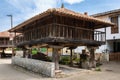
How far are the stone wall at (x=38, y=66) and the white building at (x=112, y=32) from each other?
34.9 ft

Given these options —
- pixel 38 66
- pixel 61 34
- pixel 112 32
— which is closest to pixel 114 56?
pixel 112 32

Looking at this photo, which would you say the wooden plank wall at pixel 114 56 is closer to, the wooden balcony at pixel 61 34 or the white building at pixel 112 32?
the white building at pixel 112 32

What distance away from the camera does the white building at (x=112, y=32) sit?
24048 mm

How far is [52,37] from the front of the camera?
13.4m

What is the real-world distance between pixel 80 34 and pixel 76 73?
9.92 feet

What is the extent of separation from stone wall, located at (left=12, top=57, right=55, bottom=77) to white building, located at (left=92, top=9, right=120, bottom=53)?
1064 centimetres

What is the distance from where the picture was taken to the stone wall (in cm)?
1402

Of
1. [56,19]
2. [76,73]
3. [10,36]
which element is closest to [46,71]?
[76,73]

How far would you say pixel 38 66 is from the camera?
16.3 meters

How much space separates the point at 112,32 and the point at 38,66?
12180 mm

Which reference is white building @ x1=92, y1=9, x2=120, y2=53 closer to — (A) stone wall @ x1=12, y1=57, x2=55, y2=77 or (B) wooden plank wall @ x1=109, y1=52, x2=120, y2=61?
(B) wooden plank wall @ x1=109, y1=52, x2=120, y2=61

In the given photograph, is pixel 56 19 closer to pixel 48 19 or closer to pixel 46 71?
pixel 48 19

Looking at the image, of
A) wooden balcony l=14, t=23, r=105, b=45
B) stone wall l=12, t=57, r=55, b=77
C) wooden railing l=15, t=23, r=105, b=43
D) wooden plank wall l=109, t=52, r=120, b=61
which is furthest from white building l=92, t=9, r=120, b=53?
stone wall l=12, t=57, r=55, b=77

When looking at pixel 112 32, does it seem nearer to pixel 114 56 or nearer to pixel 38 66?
pixel 114 56
